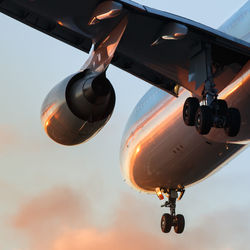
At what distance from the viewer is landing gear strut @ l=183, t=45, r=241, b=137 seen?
15953 mm

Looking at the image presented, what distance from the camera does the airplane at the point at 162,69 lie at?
51.1ft

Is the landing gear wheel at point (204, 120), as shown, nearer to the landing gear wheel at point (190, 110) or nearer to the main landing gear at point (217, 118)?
the main landing gear at point (217, 118)

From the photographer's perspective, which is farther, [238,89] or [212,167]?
[212,167]

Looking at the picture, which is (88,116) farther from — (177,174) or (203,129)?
(177,174)

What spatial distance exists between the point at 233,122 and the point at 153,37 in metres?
2.75

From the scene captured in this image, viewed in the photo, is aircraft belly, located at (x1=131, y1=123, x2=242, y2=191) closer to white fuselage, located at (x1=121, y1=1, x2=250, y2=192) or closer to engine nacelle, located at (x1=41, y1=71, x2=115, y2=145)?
white fuselage, located at (x1=121, y1=1, x2=250, y2=192)

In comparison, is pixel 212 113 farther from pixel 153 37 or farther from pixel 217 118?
pixel 153 37

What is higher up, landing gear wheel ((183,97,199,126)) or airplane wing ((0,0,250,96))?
airplane wing ((0,0,250,96))

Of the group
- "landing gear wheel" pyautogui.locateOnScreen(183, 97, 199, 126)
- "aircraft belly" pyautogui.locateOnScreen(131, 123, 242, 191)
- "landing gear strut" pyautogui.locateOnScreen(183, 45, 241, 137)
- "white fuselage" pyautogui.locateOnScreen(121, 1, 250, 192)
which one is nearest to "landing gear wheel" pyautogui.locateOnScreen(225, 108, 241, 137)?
"landing gear strut" pyautogui.locateOnScreen(183, 45, 241, 137)

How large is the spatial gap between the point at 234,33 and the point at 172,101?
11.0ft

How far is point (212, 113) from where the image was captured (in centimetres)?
1603

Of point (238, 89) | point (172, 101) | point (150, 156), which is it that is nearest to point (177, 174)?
point (150, 156)

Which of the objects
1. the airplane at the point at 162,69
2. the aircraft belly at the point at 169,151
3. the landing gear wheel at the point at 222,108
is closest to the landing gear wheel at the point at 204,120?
the airplane at the point at 162,69

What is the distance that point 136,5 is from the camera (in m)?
14.4
